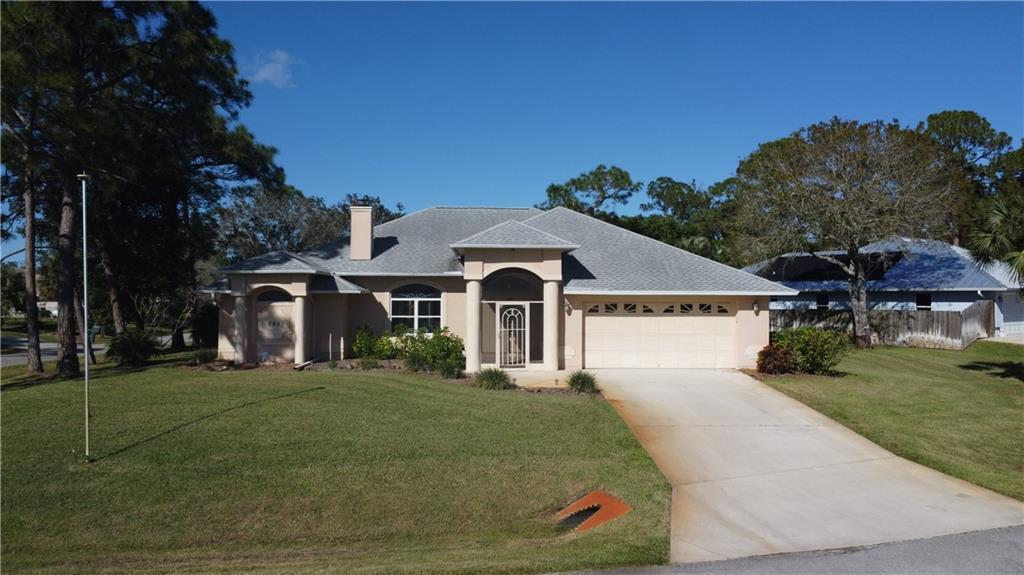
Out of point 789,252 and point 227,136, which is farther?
point 789,252

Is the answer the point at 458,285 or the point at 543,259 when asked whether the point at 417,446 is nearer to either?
the point at 543,259

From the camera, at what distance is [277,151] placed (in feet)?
90.2

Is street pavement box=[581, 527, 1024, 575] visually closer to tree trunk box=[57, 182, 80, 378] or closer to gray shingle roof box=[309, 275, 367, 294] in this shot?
gray shingle roof box=[309, 275, 367, 294]

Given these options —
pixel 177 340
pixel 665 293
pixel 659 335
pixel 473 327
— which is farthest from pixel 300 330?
pixel 177 340

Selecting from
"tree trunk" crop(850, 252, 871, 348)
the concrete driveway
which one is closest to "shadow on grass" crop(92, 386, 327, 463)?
the concrete driveway

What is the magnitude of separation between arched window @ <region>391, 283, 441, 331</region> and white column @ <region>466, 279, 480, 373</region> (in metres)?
3.01

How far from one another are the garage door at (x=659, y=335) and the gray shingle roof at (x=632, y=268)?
717 mm

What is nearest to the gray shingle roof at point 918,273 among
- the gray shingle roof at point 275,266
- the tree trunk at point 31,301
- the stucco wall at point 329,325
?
the stucco wall at point 329,325

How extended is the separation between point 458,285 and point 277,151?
35.1ft

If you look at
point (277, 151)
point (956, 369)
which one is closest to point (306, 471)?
point (277, 151)

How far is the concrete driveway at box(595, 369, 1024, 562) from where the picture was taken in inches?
332

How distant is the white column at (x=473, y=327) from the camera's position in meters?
19.8

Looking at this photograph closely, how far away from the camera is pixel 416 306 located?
22.9 metres

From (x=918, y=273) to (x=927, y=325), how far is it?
4.47 m
